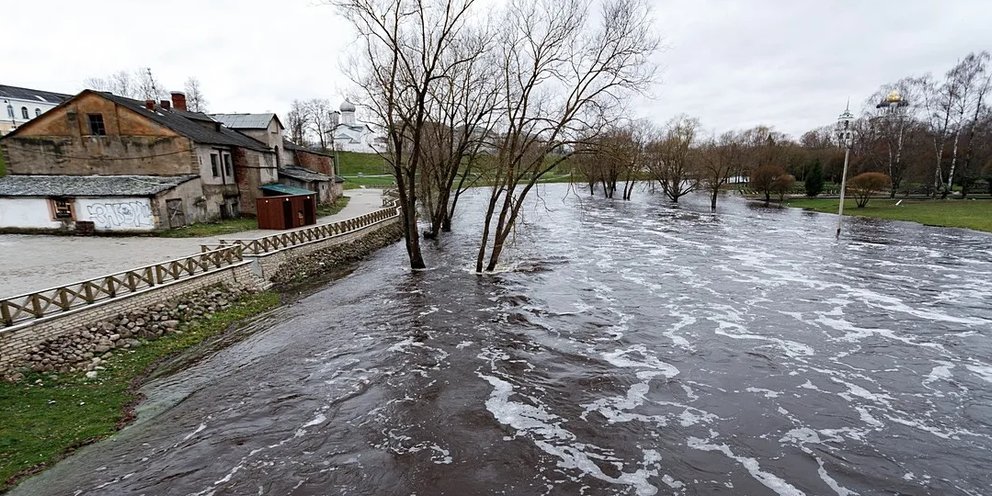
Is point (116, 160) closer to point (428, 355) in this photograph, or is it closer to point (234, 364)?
point (234, 364)

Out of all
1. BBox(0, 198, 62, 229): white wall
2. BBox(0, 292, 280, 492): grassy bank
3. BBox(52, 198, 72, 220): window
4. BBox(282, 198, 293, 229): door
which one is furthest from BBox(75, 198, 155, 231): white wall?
BBox(0, 292, 280, 492): grassy bank

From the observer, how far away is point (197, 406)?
9938mm

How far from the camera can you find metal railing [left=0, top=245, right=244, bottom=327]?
11250mm

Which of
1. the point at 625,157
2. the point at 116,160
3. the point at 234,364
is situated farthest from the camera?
the point at 116,160

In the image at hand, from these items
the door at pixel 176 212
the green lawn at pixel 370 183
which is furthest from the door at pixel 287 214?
the green lawn at pixel 370 183

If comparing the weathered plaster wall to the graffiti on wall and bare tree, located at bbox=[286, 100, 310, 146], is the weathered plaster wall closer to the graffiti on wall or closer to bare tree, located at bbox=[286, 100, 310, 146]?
the graffiti on wall

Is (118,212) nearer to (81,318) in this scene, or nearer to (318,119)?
(81,318)

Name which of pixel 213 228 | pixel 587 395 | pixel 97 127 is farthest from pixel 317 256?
pixel 587 395

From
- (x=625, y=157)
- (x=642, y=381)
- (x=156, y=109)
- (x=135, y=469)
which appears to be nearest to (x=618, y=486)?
(x=642, y=381)

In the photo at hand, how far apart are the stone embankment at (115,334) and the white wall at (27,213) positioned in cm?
1513

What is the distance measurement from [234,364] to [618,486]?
10.0 meters

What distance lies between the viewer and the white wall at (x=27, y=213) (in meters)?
23.8

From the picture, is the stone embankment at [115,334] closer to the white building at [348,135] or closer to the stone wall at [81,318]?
the stone wall at [81,318]

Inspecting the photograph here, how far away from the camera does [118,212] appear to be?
24.0m
